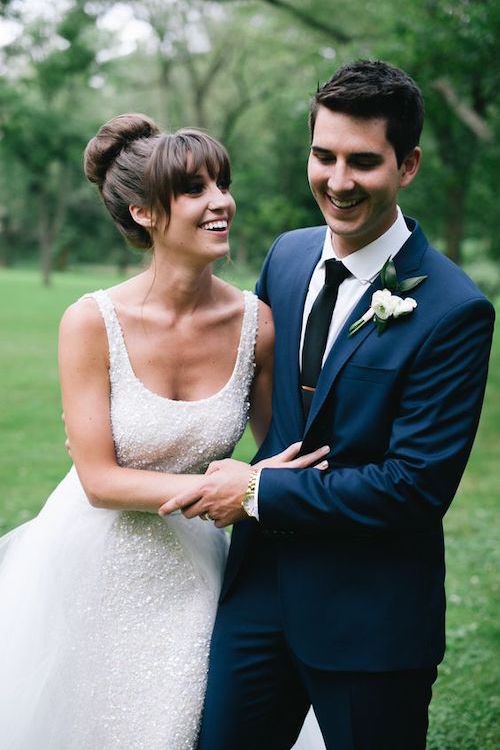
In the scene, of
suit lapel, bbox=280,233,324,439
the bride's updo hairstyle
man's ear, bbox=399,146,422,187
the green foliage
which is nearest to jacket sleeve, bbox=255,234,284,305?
suit lapel, bbox=280,233,324,439

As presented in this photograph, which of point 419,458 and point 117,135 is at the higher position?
point 117,135

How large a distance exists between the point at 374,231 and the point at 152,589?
4.63 ft

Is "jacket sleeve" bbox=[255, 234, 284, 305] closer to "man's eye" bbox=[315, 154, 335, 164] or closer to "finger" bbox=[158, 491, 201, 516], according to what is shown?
"man's eye" bbox=[315, 154, 335, 164]

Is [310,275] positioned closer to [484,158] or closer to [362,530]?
[362,530]

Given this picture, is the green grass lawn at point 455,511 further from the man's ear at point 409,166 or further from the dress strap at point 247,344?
the man's ear at point 409,166

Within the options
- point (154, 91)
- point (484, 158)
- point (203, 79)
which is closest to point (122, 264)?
point (154, 91)

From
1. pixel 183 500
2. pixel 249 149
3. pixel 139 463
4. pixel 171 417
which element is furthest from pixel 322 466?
pixel 249 149

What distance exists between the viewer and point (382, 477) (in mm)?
2566

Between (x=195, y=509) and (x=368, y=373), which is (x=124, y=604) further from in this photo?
(x=368, y=373)

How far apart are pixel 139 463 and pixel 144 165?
0.98m

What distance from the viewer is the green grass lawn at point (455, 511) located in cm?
461

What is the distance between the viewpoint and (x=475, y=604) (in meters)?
6.00

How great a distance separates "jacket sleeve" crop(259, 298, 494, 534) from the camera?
255 cm

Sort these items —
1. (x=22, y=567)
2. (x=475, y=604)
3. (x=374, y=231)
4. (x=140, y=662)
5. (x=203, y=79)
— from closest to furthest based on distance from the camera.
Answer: (x=374, y=231) < (x=140, y=662) < (x=22, y=567) < (x=475, y=604) < (x=203, y=79)
